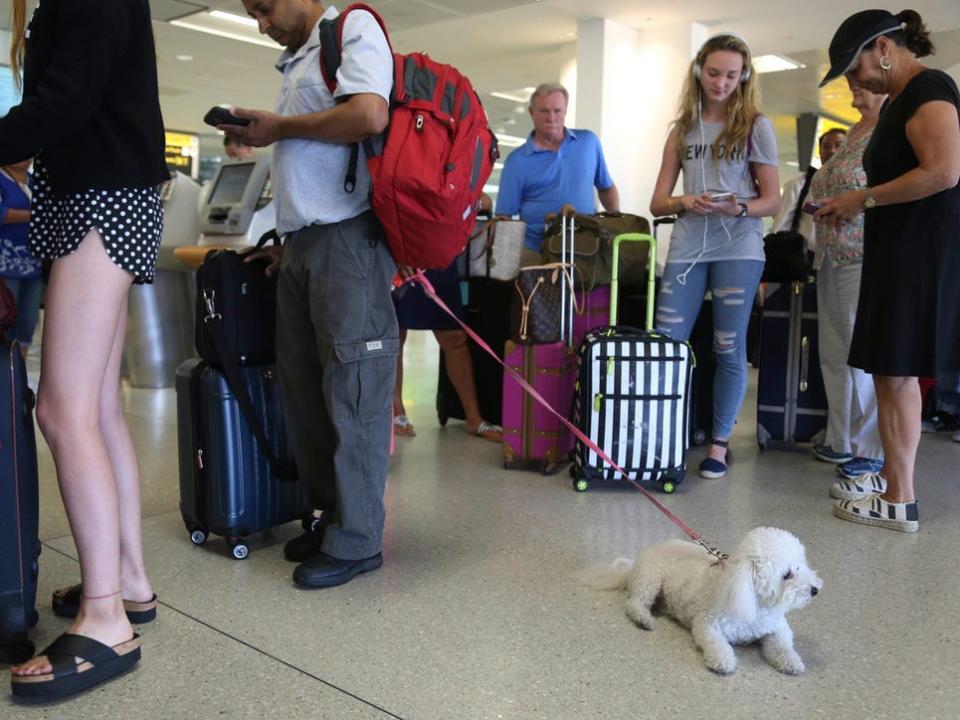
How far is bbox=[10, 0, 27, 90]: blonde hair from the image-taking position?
61.5 inches

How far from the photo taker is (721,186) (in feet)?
10.1

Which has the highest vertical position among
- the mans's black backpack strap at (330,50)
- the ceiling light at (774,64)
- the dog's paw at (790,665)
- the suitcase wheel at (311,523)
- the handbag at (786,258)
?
the ceiling light at (774,64)

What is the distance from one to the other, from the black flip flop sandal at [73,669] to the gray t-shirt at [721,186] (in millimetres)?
2291

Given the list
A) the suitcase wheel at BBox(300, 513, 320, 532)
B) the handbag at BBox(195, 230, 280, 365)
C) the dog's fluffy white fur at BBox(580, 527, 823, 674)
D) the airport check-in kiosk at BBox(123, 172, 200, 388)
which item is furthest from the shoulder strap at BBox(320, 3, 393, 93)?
the airport check-in kiosk at BBox(123, 172, 200, 388)

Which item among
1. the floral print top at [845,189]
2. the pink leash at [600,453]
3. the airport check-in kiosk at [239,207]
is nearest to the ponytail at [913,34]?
the floral print top at [845,189]

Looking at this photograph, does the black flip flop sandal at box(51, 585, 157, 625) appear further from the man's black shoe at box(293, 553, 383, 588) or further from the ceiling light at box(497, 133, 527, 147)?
the ceiling light at box(497, 133, 527, 147)

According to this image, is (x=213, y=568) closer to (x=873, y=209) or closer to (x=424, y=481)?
(x=424, y=481)

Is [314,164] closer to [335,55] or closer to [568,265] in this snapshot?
[335,55]

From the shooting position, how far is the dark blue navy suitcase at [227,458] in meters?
Result: 2.17

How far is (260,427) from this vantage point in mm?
2207

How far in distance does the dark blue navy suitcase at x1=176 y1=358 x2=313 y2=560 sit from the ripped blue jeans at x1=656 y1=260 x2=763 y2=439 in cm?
153

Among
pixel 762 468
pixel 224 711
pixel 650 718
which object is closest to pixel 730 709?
pixel 650 718

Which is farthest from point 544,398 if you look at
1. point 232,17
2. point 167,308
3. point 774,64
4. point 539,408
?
point 774,64

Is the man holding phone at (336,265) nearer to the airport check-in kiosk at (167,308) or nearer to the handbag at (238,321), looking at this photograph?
the handbag at (238,321)
